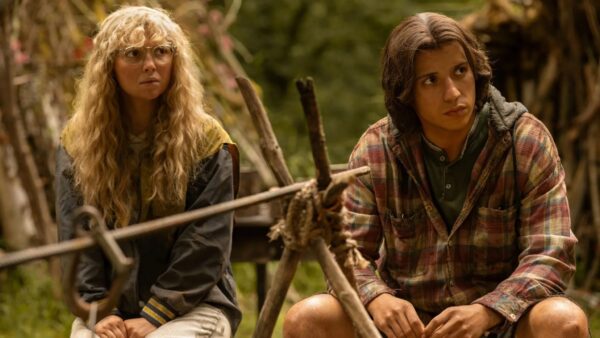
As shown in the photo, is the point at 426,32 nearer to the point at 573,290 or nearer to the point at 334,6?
the point at 573,290

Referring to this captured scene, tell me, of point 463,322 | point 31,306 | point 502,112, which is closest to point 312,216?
point 463,322

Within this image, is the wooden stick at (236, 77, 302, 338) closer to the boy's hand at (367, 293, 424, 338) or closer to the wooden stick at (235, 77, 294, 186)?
the wooden stick at (235, 77, 294, 186)

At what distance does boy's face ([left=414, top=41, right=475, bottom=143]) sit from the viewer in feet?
10.5

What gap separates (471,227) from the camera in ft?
11.0

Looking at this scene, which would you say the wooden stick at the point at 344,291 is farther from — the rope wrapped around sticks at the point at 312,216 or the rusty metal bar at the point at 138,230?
the rusty metal bar at the point at 138,230

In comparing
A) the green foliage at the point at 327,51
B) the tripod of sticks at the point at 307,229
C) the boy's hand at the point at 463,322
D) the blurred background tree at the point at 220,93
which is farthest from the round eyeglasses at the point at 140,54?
the green foliage at the point at 327,51

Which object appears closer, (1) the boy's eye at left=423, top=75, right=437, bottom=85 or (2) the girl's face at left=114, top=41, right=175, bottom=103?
(1) the boy's eye at left=423, top=75, right=437, bottom=85

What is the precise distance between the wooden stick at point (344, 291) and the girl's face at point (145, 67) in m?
0.92

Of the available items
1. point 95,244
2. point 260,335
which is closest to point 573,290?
Answer: point 260,335

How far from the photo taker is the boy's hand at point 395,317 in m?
3.18

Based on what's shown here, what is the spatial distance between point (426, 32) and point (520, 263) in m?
0.73

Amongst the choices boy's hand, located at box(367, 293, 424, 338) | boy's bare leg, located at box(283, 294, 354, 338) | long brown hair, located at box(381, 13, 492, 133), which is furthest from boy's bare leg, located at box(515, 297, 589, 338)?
long brown hair, located at box(381, 13, 492, 133)

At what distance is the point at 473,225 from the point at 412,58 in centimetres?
54

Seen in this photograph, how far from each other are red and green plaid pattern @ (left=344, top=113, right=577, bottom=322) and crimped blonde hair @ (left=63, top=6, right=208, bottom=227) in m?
0.54
